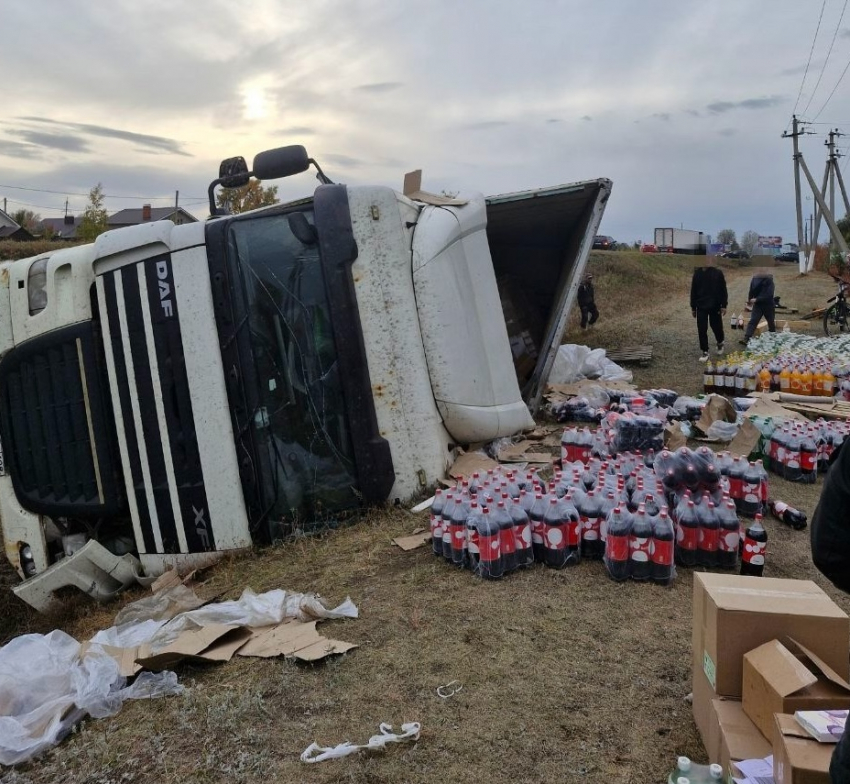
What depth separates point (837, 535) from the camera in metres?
1.50

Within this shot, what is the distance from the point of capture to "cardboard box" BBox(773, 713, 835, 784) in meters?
1.62

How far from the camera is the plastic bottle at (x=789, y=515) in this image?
4.35 m

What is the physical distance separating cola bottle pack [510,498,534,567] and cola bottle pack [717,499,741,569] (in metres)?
0.99

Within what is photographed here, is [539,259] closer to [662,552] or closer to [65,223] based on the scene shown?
[662,552]

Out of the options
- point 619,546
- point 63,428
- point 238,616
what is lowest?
point 238,616

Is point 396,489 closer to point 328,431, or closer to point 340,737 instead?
point 328,431

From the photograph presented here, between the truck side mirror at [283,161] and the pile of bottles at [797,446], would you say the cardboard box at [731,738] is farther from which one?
the truck side mirror at [283,161]

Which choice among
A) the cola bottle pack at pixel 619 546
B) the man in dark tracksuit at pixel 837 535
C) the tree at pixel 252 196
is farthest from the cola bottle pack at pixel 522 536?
the tree at pixel 252 196

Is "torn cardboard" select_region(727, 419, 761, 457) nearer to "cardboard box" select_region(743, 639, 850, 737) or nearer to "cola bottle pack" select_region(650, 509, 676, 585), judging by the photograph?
"cola bottle pack" select_region(650, 509, 676, 585)

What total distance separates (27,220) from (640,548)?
5410cm

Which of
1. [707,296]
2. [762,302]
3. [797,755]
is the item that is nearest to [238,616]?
[797,755]

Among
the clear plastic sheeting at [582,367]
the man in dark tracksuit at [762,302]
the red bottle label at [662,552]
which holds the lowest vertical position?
the red bottle label at [662,552]

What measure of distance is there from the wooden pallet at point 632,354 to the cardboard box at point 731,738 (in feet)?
Answer: 27.6

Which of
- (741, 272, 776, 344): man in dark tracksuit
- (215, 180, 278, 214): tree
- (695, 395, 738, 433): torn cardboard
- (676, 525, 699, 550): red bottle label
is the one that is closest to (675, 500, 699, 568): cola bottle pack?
(676, 525, 699, 550): red bottle label
